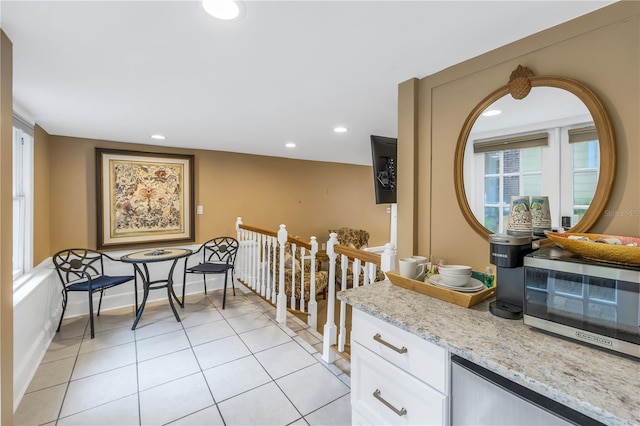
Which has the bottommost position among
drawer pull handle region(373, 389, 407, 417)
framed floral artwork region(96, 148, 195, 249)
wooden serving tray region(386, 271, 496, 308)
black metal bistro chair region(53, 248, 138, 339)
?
drawer pull handle region(373, 389, 407, 417)

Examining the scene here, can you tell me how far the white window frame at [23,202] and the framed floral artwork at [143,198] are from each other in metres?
0.85

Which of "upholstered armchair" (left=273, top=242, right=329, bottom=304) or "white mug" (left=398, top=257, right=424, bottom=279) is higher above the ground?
"white mug" (left=398, top=257, right=424, bottom=279)

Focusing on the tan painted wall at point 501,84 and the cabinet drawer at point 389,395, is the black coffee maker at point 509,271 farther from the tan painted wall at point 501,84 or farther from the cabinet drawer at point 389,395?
the cabinet drawer at point 389,395

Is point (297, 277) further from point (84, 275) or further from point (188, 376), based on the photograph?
point (84, 275)

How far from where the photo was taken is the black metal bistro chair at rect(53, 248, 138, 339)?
2.77m

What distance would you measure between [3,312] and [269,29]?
1777mm

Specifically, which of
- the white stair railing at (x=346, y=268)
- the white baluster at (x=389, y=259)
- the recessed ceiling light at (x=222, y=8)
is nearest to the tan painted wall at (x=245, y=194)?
the white stair railing at (x=346, y=268)

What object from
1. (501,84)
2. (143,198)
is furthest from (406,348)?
(143,198)

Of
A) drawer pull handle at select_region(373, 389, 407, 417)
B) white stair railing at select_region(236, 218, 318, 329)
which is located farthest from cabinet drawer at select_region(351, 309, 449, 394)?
white stair railing at select_region(236, 218, 318, 329)

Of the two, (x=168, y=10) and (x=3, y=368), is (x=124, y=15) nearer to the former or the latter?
(x=168, y=10)

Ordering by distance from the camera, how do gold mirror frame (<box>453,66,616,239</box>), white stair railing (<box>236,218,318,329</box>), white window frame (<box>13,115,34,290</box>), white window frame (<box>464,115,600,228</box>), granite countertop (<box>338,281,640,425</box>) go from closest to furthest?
granite countertop (<box>338,281,640,425</box>) → gold mirror frame (<box>453,66,616,239</box>) → white window frame (<box>464,115,600,228</box>) → white window frame (<box>13,115,34,290</box>) → white stair railing (<box>236,218,318,329</box>)

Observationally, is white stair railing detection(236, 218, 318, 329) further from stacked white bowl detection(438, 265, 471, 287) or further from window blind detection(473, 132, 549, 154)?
window blind detection(473, 132, 549, 154)

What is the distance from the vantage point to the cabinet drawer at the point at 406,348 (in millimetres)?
1005

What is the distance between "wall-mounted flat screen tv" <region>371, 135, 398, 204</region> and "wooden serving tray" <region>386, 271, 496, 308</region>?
800 millimetres
